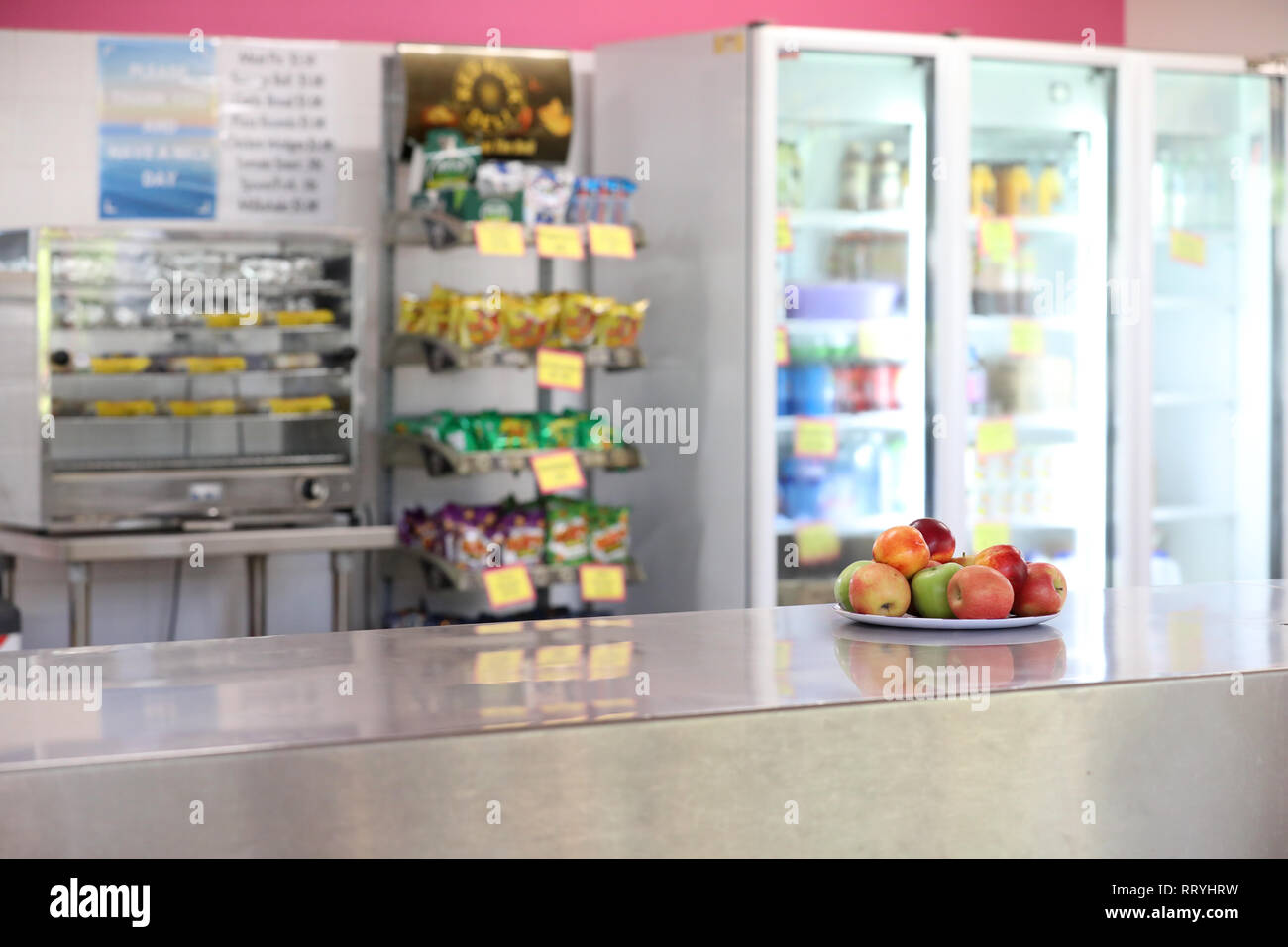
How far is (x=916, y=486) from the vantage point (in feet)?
17.0

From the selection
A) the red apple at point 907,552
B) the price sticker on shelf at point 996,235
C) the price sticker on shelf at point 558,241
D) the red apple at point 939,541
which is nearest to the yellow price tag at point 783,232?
the price sticker on shelf at point 558,241

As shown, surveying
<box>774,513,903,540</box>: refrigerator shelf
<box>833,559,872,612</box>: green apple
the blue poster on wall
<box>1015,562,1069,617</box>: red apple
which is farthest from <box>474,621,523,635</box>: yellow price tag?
the blue poster on wall

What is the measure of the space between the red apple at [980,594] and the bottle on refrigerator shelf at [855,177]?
11.0 ft

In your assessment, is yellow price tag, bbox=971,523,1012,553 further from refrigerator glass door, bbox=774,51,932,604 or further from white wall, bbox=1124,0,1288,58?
white wall, bbox=1124,0,1288,58

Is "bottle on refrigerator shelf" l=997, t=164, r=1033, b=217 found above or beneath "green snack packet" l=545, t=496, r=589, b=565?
above

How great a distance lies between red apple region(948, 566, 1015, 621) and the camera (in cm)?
204

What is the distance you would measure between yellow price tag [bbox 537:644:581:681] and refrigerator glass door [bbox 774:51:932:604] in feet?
10.4

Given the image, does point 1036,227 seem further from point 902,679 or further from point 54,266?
point 902,679

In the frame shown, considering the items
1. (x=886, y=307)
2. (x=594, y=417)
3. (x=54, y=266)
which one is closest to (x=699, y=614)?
(x=594, y=417)

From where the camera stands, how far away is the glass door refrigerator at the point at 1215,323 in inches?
218

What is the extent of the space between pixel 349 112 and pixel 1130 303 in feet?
9.40

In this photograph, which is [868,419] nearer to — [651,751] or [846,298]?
[846,298]

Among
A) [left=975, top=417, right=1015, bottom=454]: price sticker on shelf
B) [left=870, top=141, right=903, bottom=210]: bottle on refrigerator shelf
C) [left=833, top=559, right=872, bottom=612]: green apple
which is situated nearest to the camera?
[left=833, top=559, right=872, bottom=612]: green apple

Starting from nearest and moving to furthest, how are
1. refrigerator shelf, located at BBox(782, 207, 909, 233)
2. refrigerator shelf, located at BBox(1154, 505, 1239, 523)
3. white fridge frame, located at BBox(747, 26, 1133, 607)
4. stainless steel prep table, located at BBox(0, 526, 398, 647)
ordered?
stainless steel prep table, located at BBox(0, 526, 398, 647)
white fridge frame, located at BBox(747, 26, 1133, 607)
refrigerator shelf, located at BBox(782, 207, 909, 233)
refrigerator shelf, located at BBox(1154, 505, 1239, 523)
